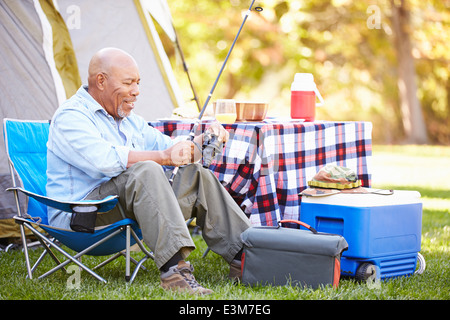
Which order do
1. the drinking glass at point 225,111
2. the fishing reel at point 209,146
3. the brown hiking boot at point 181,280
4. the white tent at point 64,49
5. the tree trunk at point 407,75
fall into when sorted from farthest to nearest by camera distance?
the tree trunk at point 407,75
the white tent at point 64,49
the drinking glass at point 225,111
the fishing reel at point 209,146
the brown hiking boot at point 181,280

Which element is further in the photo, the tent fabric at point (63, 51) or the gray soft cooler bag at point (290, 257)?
the tent fabric at point (63, 51)

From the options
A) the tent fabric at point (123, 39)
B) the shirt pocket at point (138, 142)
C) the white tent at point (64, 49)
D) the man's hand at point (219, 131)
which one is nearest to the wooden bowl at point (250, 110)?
the man's hand at point (219, 131)

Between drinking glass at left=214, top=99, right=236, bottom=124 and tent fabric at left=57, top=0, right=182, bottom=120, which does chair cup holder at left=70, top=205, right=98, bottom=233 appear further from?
tent fabric at left=57, top=0, right=182, bottom=120

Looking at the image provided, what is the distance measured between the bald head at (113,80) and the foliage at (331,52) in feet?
35.9

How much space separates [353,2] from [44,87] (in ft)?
39.0

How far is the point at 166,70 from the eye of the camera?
482 cm

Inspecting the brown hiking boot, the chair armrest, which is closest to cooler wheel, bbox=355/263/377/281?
the brown hiking boot

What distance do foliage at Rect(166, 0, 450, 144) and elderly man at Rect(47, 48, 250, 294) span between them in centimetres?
1097

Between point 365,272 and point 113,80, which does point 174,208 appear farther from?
point 365,272

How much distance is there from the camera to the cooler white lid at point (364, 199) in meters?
2.88

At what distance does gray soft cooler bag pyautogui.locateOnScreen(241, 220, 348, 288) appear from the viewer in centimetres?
264

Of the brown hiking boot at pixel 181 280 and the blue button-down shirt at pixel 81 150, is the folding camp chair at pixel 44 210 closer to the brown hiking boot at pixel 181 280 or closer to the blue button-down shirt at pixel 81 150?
the blue button-down shirt at pixel 81 150
